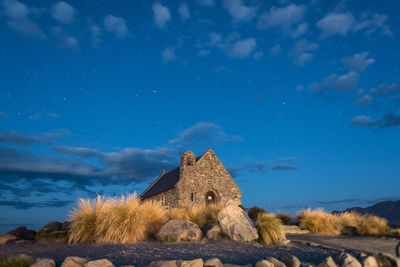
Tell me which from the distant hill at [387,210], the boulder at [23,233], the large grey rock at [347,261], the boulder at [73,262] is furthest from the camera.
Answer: the distant hill at [387,210]

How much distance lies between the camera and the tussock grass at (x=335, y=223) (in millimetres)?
16094

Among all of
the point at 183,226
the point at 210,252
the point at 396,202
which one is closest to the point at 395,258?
the point at 210,252

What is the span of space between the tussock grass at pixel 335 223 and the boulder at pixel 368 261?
1156cm

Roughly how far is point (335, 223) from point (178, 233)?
483 inches

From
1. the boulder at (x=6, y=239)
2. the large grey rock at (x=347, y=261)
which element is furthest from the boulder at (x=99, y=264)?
the boulder at (x=6, y=239)

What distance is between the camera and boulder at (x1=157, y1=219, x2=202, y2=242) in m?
8.45

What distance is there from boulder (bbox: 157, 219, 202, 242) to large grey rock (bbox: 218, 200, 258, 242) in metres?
0.86

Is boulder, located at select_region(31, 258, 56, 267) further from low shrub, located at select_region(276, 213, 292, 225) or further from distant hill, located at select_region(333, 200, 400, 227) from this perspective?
distant hill, located at select_region(333, 200, 400, 227)

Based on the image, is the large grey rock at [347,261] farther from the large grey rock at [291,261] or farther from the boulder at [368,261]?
the large grey rock at [291,261]

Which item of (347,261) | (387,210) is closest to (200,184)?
(347,261)

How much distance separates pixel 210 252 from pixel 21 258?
3411mm

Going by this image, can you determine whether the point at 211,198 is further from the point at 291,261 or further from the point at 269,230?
the point at 291,261

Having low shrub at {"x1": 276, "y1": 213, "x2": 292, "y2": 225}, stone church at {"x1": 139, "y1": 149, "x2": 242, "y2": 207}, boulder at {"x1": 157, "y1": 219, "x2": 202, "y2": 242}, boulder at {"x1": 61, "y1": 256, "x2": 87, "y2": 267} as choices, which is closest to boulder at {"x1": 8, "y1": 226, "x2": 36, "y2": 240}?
boulder at {"x1": 157, "y1": 219, "x2": 202, "y2": 242}

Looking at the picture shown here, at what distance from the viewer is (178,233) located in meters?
8.52
